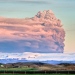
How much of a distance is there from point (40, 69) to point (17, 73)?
0.67m

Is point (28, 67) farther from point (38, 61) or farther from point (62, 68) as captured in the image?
point (62, 68)

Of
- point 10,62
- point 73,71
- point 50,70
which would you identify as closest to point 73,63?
point 73,71

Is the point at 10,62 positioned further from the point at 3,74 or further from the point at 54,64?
the point at 54,64

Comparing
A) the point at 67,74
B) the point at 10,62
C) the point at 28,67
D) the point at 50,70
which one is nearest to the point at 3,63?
the point at 10,62

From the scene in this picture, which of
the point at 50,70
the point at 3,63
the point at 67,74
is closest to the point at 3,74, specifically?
the point at 3,63

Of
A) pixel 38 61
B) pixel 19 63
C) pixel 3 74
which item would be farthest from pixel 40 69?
pixel 3 74

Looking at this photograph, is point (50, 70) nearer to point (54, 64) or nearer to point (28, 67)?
point (54, 64)

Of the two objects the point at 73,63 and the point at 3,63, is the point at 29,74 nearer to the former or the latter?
the point at 3,63

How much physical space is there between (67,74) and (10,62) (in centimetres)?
167

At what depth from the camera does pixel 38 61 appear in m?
6.45

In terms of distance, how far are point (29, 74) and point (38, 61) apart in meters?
0.46

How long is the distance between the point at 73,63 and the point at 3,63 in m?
2.02

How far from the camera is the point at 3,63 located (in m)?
6.31

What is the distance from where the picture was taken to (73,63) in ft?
21.3
